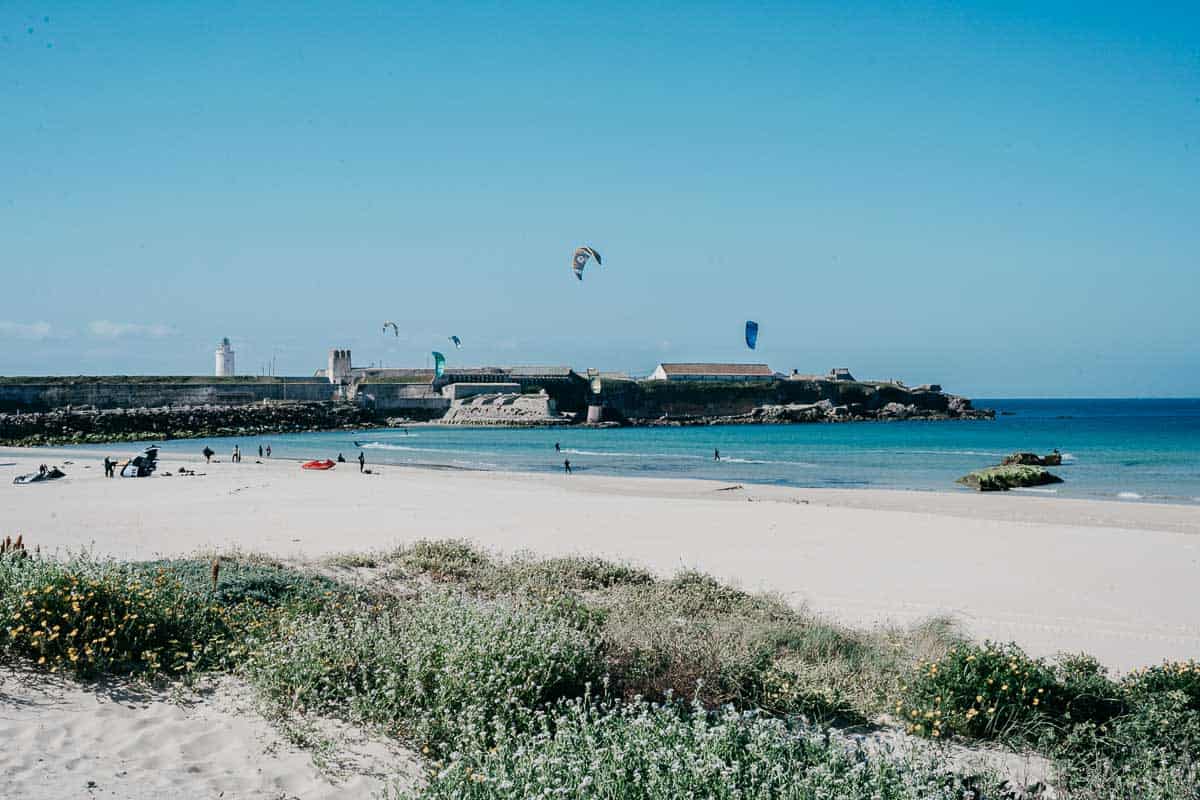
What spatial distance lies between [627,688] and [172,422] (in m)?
71.4

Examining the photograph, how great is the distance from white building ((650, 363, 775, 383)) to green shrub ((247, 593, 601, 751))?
96772 mm

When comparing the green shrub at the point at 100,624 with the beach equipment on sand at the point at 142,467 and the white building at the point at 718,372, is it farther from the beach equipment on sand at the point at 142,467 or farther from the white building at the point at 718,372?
the white building at the point at 718,372

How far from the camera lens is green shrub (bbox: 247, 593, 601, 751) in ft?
15.8

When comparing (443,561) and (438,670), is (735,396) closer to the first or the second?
(443,561)

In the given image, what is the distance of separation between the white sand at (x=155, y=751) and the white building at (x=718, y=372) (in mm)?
97407

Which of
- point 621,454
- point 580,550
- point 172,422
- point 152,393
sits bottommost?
point 621,454

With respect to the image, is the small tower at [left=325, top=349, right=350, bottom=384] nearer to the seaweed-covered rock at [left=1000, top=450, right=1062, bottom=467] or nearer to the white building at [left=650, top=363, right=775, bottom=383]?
the white building at [left=650, top=363, right=775, bottom=383]

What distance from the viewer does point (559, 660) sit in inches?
206

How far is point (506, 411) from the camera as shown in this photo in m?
86.9

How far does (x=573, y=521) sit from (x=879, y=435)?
172 ft

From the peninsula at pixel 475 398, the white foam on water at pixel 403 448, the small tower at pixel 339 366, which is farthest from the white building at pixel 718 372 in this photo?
the white foam on water at pixel 403 448

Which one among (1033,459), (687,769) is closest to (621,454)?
(1033,459)

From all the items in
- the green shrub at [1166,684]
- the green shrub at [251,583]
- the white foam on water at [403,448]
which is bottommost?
the white foam on water at [403,448]

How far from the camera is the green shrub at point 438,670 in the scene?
4.81 m
